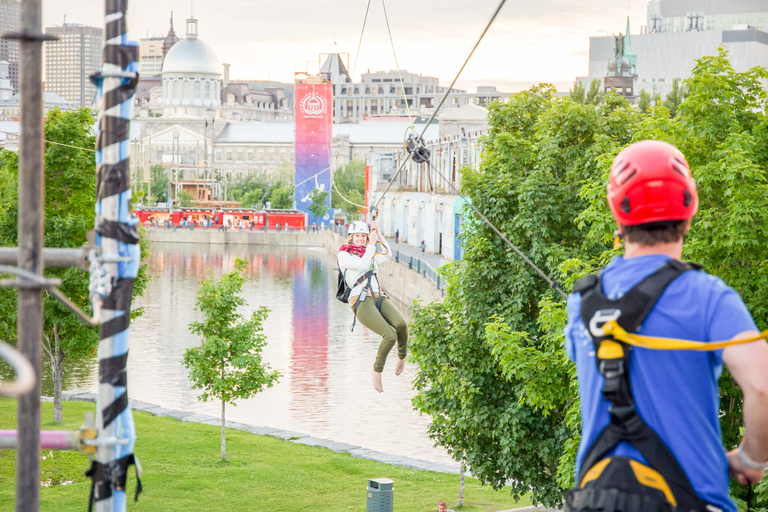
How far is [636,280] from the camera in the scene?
124 inches

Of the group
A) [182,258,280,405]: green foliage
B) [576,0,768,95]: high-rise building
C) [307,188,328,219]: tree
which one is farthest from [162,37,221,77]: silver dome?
[182,258,280,405]: green foliage

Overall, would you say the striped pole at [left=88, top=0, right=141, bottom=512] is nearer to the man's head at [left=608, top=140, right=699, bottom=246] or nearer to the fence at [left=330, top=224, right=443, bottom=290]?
the man's head at [left=608, top=140, right=699, bottom=246]

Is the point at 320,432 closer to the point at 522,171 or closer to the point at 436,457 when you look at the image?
the point at 436,457

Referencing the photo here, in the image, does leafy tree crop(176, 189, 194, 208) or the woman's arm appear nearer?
→ the woman's arm

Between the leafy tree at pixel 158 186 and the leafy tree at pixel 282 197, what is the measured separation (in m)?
18.9

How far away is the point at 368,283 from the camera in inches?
580

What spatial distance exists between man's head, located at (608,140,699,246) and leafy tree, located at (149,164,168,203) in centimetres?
13115

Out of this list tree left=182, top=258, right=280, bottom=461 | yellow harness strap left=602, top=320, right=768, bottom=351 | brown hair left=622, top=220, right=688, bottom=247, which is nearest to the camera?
yellow harness strap left=602, top=320, right=768, bottom=351

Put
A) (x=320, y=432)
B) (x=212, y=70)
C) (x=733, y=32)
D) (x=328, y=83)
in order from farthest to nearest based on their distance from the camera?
(x=212, y=70)
(x=733, y=32)
(x=328, y=83)
(x=320, y=432)

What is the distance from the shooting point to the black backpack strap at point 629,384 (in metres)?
3.10

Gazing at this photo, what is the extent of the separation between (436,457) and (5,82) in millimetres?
185993

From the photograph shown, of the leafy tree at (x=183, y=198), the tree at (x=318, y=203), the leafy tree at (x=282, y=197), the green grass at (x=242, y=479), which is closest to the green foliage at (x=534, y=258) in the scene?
the green grass at (x=242, y=479)

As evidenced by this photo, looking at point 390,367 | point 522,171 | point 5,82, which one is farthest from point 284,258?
point 5,82

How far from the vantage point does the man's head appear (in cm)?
317
